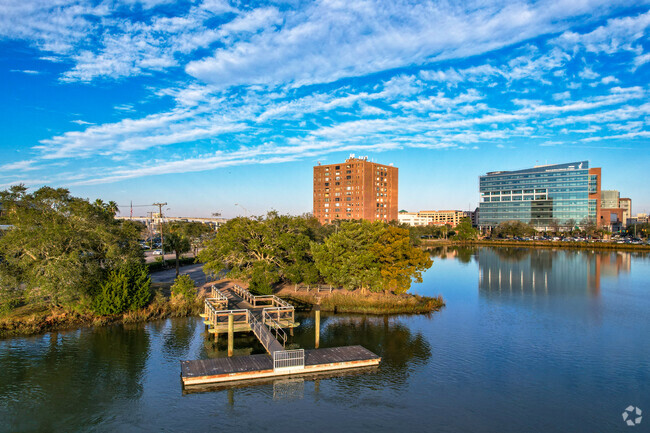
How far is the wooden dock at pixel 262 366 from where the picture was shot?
23219 mm

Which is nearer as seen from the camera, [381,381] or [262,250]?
[381,381]

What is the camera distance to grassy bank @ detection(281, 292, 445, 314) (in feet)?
135

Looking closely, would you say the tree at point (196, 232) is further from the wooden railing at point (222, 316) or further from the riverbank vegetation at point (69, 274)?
the wooden railing at point (222, 316)

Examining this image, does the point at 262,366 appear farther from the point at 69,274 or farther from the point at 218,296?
the point at 69,274

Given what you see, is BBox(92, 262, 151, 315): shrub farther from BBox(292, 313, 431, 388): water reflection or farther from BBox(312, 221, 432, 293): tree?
BBox(312, 221, 432, 293): tree

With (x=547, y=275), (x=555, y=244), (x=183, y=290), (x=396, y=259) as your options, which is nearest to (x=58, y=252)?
(x=183, y=290)

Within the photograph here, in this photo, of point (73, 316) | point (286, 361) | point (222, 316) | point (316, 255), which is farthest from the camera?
point (316, 255)

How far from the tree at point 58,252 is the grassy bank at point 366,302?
17536mm

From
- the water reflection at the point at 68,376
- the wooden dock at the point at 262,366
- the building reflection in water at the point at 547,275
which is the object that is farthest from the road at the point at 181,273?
the building reflection in water at the point at 547,275

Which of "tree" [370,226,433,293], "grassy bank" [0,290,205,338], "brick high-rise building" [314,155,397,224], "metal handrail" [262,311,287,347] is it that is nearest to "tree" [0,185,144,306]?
"grassy bank" [0,290,205,338]

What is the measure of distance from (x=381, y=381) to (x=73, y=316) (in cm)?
2660

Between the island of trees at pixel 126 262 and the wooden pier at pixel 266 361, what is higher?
the island of trees at pixel 126 262

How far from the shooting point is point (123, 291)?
3525 centimetres

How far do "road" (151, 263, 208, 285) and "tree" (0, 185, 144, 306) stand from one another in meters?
12.7
